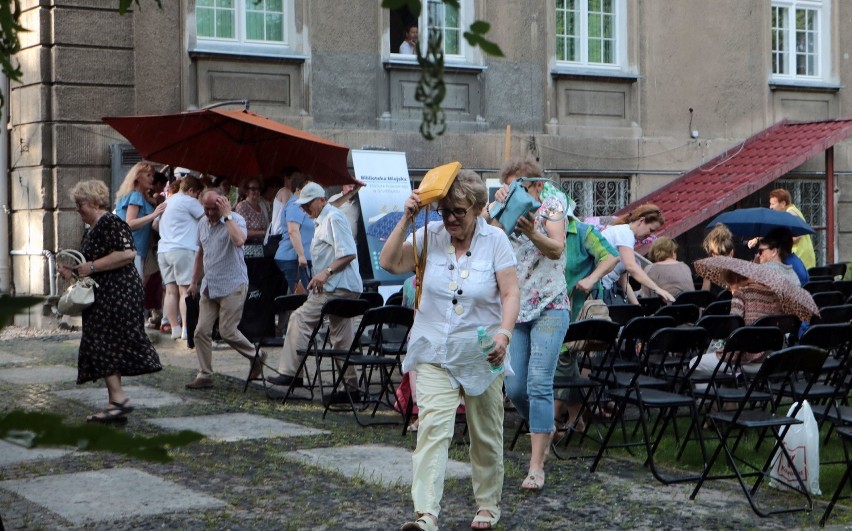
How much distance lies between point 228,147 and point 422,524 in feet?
21.7

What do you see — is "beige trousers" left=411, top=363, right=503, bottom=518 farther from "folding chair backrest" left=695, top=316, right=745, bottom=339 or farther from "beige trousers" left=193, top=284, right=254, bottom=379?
"beige trousers" left=193, top=284, right=254, bottom=379

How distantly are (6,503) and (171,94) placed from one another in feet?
29.8

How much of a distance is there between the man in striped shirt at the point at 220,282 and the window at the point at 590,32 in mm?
8808

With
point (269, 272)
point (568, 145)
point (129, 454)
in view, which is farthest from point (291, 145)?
point (129, 454)

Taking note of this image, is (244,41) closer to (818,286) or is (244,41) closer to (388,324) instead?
(388,324)

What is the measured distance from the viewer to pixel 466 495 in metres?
6.38

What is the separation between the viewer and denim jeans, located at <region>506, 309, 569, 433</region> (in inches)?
261

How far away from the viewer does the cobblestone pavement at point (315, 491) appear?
579cm

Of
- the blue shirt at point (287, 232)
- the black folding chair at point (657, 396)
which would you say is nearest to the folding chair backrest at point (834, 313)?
the black folding chair at point (657, 396)

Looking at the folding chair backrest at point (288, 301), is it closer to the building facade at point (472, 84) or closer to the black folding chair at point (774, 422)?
the building facade at point (472, 84)

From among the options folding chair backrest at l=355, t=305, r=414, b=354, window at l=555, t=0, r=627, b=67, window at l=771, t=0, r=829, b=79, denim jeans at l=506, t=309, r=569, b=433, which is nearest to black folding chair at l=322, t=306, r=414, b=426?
folding chair backrest at l=355, t=305, r=414, b=354

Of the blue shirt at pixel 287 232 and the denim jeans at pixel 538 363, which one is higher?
the blue shirt at pixel 287 232

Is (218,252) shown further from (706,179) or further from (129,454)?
(706,179)

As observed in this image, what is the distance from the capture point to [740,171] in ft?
58.2
